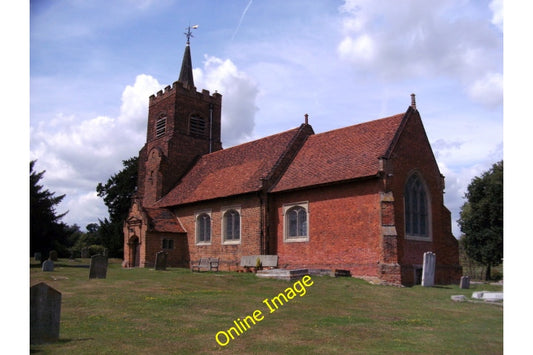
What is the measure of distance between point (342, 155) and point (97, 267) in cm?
1387

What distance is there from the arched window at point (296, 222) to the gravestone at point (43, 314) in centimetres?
1728

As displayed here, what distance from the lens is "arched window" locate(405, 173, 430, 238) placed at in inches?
955

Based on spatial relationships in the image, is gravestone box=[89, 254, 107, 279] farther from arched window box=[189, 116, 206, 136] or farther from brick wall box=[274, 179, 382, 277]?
arched window box=[189, 116, 206, 136]

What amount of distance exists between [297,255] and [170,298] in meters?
11.6

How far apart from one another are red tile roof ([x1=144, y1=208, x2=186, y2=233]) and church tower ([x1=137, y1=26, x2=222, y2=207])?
3247 millimetres

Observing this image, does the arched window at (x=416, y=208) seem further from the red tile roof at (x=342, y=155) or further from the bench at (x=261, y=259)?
the bench at (x=261, y=259)

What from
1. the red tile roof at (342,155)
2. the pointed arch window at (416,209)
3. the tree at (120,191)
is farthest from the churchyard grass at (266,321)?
the tree at (120,191)

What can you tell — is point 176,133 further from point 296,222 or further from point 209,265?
point 296,222

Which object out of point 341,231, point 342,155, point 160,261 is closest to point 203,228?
point 160,261

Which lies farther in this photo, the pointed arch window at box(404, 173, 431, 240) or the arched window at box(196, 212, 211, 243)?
the arched window at box(196, 212, 211, 243)

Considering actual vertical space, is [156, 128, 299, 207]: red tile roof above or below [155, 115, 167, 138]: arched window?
below

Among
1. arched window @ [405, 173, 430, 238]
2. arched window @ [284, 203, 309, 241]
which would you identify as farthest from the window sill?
arched window @ [405, 173, 430, 238]

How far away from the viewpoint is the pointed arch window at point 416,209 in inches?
954
